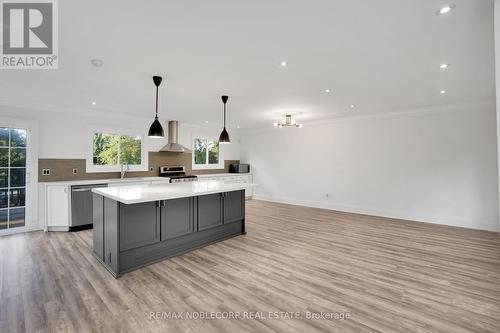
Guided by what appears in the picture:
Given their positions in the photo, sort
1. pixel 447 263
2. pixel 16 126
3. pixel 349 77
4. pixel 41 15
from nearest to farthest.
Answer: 1. pixel 41 15
2. pixel 447 263
3. pixel 349 77
4. pixel 16 126

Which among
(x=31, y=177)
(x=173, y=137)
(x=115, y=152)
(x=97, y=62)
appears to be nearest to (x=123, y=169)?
(x=115, y=152)

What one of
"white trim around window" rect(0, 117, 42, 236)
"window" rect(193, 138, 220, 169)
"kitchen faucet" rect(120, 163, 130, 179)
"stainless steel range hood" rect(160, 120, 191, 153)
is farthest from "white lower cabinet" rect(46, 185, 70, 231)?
"window" rect(193, 138, 220, 169)

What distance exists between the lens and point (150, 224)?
322 cm

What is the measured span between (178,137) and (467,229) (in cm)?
→ 749

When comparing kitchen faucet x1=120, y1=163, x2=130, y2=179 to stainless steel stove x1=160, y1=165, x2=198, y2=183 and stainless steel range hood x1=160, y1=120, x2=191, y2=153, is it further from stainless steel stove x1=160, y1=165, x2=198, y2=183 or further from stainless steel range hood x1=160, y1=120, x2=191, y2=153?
stainless steel range hood x1=160, y1=120, x2=191, y2=153

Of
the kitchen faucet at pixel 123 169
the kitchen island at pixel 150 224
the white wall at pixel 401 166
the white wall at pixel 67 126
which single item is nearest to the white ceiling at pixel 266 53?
the white wall at pixel 67 126

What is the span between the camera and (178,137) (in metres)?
7.29

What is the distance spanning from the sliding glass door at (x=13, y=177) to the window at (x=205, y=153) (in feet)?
13.5

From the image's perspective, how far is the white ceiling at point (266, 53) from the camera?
1938 millimetres

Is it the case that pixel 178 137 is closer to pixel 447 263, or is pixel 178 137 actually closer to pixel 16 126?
pixel 16 126

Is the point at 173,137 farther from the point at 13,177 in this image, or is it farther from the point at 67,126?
the point at 13,177

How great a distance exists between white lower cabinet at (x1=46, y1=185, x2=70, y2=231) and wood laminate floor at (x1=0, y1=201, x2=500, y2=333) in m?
0.51

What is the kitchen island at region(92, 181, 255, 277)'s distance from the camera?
2.96 meters

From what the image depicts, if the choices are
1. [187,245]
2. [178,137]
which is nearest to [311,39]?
[187,245]
